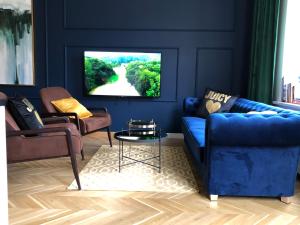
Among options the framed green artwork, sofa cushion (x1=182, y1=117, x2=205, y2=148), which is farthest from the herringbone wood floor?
the framed green artwork

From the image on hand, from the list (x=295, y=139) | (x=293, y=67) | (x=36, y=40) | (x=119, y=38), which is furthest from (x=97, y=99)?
(x=295, y=139)

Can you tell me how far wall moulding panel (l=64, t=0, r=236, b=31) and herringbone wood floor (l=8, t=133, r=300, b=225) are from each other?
2.97 m

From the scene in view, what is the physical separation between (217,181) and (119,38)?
3274 millimetres

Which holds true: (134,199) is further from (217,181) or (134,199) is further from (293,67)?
(293,67)

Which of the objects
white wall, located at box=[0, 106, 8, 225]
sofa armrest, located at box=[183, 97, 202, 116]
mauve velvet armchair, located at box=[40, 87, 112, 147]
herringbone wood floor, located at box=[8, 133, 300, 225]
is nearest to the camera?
white wall, located at box=[0, 106, 8, 225]

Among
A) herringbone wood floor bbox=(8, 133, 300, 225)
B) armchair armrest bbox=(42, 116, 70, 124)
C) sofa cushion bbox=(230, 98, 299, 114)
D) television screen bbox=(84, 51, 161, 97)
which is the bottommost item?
herringbone wood floor bbox=(8, 133, 300, 225)

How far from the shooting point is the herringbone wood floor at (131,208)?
6.95ft

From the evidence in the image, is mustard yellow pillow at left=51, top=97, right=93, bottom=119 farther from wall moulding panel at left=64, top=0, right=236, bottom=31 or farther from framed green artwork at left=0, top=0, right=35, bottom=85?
wall moulding panel at left=64, top=0, right=236, bottom=31

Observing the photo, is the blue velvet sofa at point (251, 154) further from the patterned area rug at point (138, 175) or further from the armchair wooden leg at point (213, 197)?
the patterned area rug at point (138, 175)

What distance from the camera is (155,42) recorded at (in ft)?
16.0

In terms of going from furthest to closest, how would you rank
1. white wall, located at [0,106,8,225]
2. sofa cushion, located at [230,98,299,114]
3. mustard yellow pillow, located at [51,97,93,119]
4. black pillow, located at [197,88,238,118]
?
1. mustard yellow pillow, located at [51,97,93,119]
2. black pillow, located at [197,88,238,118]
3. sofa cushion, located at [230,98,299,114]
4. white wall, located at [0,106,8,225]

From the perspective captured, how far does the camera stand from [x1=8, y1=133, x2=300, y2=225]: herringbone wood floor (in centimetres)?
212

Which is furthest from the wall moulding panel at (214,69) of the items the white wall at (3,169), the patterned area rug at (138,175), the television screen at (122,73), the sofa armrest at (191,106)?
the white wall at (3,169)

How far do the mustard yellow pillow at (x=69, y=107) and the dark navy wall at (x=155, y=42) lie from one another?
96cm
